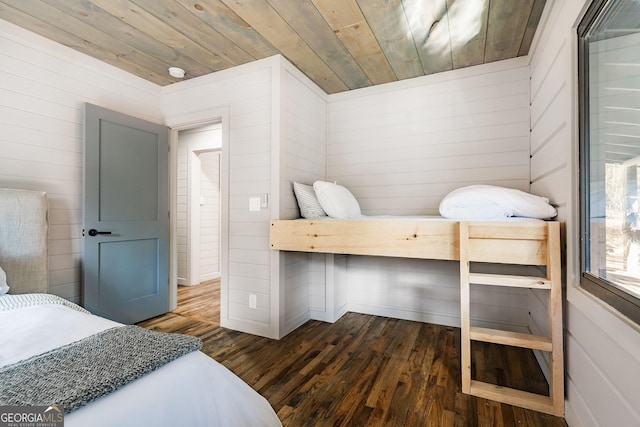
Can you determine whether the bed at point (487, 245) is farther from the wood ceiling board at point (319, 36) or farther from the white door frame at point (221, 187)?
the wood ceiling board at point (319, 36)

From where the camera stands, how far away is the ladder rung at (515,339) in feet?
4.96

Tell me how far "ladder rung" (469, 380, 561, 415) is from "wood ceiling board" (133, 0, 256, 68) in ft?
9.35

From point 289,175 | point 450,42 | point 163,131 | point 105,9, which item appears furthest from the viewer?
point 163,131

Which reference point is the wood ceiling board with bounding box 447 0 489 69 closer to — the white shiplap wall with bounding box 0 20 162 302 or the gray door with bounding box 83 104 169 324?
the gray door with bounding box 83 104 169 324

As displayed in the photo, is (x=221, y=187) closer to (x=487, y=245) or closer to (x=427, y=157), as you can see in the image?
(x=427, y=157)

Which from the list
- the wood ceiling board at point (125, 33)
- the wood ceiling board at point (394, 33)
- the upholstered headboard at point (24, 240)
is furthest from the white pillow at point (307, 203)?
the upholstered headboard at point (24, 240)

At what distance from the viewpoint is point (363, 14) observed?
189cm

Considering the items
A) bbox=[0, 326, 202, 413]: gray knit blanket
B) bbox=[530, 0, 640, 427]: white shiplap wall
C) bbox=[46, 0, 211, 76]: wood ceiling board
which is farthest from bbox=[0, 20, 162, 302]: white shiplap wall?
bbox=[530, 0, 640, 427]: white shiplap wall

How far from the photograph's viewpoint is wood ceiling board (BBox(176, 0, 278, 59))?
1803 millimetres

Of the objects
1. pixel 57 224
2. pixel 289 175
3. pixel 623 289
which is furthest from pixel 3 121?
pixel 623 289

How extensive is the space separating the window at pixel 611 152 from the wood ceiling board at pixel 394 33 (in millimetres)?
1004

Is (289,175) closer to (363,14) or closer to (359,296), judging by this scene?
(363,14)

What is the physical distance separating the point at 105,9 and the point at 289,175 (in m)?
1.62

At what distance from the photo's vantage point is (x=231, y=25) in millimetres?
2000
